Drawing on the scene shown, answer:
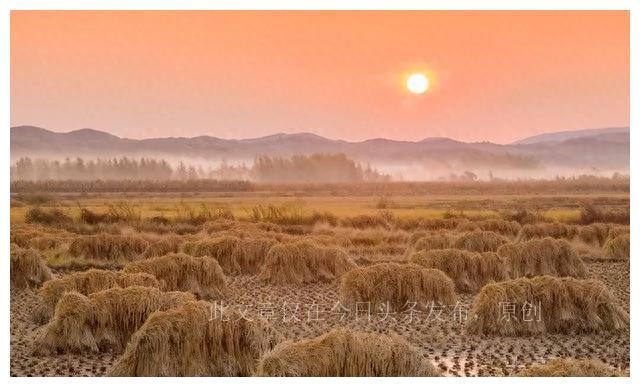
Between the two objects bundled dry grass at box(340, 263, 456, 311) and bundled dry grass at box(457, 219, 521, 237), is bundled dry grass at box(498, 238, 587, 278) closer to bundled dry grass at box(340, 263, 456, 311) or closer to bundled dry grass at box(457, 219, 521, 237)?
bundled dry grass at box(340, 263, 456, 311)

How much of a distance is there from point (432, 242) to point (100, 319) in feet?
23.9

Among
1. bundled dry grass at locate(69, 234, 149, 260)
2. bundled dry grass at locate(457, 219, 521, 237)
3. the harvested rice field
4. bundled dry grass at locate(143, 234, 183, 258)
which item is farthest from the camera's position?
bundled dry grass at locate(457, 219, 521, 237)

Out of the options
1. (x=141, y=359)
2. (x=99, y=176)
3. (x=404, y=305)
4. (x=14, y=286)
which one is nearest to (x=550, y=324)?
(x=404, y=305)

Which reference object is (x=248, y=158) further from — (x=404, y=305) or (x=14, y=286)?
(x=404, y=305)

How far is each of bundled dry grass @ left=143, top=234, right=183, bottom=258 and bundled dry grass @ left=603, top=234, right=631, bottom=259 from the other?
7.54 metres

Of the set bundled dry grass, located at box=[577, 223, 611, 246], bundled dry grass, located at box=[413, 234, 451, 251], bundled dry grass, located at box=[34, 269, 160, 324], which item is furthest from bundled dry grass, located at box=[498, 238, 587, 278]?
bundled dry grass, located at box=[34, 269, 160, 324]

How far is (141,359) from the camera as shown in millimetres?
5957

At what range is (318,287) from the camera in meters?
10.3

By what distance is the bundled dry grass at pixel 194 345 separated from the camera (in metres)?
5.98

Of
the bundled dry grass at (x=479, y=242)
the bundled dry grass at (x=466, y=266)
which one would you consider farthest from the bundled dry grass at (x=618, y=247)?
the bundled dry grass at (x=466, y=266)

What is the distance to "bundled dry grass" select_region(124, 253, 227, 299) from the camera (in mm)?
9375

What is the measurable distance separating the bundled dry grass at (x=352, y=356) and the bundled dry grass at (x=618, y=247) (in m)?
8.53

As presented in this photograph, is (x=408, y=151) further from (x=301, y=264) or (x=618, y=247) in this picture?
(x=618, y=247)
